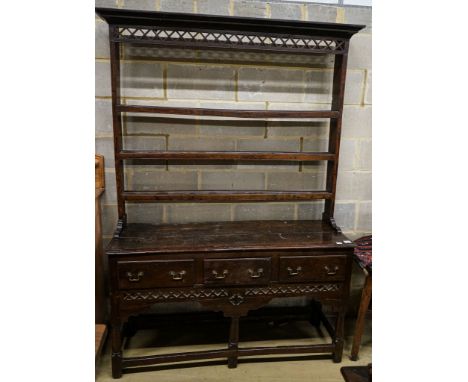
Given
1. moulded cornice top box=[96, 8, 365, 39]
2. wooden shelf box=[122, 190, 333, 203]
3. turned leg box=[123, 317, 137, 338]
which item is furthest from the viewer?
turned leg box=[123, 317, 137, 338]

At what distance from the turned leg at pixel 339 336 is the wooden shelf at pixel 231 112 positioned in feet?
3.34

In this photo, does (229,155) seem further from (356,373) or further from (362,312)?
(356,373)

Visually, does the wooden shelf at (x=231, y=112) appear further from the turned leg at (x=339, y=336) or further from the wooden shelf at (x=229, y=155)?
the turned leg at (x=339, y=336)

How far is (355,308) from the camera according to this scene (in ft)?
7.75

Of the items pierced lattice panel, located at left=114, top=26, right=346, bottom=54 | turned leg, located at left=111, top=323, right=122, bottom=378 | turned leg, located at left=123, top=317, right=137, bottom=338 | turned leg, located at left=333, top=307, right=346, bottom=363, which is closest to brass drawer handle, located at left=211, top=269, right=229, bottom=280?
turned leg, located at left=111, top=323, right=122, bottom=378

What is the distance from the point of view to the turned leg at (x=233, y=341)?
181cm

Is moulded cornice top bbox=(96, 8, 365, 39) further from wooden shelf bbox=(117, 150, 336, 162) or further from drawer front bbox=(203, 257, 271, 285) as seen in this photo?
drawer front bbox=(203, 257, 271, 285)

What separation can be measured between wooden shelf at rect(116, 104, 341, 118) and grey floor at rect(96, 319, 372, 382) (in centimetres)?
129

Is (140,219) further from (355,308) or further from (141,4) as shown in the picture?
(355,308)

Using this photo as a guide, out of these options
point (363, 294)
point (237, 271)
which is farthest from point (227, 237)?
point (363, 294)

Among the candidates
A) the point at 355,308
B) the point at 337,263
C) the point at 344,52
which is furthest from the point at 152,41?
the point at 355,308

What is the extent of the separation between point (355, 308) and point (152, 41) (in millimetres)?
1996

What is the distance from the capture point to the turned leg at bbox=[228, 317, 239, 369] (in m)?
1.81

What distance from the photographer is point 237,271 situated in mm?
1731
